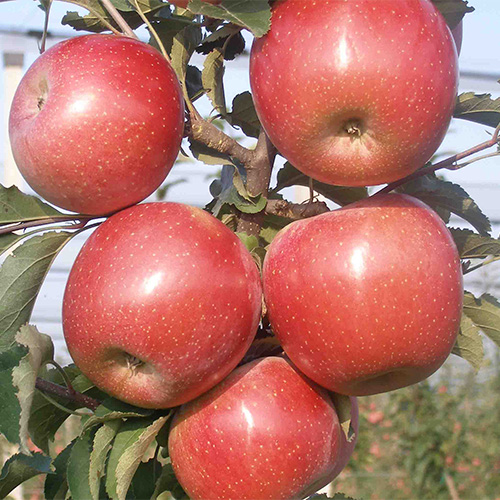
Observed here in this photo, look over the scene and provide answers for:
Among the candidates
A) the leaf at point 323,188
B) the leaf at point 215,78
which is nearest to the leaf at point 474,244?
the leaf at point 323,188

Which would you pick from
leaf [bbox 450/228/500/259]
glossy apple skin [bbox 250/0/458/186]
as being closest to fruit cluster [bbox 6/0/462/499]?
glossy apple skin [bbox 250/0/458/186]

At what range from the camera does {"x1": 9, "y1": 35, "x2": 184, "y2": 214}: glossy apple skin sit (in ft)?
2.75

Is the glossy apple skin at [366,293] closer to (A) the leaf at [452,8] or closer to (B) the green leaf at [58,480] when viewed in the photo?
(A) the leaf at [452,8]

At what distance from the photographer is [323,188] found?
42.1 inches

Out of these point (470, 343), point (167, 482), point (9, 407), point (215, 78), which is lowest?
point (167, 482)

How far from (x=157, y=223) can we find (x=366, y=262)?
0.80 ft

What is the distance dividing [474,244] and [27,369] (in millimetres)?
594

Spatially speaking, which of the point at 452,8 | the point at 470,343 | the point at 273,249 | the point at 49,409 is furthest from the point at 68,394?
the point at 452,8

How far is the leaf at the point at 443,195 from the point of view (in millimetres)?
1000

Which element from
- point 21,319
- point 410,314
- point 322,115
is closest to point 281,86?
point 322,115

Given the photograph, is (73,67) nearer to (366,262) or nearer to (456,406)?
(366,262)

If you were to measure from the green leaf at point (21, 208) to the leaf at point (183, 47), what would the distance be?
0.24 m

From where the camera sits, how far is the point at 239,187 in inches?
37.9

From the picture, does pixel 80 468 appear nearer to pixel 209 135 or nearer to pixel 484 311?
pixel 209 135
